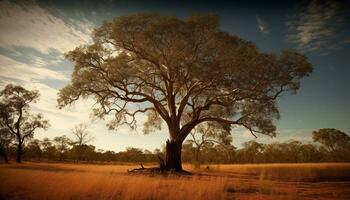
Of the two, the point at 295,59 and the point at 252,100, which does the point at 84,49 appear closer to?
the point at 252,100

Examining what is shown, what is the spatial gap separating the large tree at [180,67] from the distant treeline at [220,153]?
3856 centimetres

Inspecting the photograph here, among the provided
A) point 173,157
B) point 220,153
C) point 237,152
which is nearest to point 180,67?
point 173,157

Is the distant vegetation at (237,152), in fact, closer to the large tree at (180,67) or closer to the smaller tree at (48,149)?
the smaller tree at (48,149)

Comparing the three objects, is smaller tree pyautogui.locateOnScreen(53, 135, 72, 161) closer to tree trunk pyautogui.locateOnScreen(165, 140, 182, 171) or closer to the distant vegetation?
the distant vegetation

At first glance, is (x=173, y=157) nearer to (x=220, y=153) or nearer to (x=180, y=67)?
(x=180, y=67)

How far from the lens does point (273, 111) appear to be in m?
18.7

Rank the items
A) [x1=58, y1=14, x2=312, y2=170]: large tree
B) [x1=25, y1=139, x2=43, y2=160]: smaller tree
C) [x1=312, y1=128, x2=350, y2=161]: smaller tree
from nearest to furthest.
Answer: [x1=58, y1=14, x2=312, y2=170]: large tree < [x1=312, y1=128, x2=350, y2=161]: smaller tree < [x1=25, y1=139, x2=43, y2=160]: smaller tree

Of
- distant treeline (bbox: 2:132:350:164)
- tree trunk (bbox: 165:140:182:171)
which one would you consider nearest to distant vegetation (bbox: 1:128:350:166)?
distant treeline (bbox: 2:132:350:164)

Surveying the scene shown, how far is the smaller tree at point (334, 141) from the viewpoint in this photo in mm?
59444

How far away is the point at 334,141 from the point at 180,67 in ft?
196

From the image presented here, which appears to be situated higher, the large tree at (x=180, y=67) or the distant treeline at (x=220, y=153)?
the large tree at (x=180, y=67)

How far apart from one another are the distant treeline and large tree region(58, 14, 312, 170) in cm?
3856

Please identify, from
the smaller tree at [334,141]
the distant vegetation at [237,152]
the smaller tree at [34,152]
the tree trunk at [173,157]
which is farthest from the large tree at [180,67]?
the smaller tree at [34,152]

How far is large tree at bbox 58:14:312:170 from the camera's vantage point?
54.7 feet
